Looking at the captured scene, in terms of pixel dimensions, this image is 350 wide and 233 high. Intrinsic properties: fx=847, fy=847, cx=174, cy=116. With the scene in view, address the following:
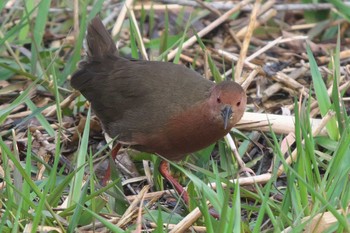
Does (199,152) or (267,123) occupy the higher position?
(267,123)

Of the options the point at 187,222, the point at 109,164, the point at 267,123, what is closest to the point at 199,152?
the point at 267,123

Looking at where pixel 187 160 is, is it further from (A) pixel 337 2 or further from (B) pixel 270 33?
(B) pixel 270 33

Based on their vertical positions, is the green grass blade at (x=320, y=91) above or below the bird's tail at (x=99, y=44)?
below

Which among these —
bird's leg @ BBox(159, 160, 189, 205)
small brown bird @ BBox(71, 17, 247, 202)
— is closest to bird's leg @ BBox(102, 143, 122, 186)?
small brown bird @ BBox(71, 17, 247, 202)

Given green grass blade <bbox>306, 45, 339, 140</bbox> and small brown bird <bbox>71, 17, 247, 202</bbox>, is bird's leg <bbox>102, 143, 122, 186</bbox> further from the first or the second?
green grass blade <bbox>306, 45, 339, 140</bbox>

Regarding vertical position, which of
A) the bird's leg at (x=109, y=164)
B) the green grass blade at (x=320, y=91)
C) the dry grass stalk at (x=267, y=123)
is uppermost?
the green grass blade at (x=320, y=91)

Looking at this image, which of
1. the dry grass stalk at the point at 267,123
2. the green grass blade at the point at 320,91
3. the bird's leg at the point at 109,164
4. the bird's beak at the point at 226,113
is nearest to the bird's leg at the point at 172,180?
the bird's leg at the point at 109,164

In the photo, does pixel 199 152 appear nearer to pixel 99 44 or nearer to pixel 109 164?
pixel 109 164

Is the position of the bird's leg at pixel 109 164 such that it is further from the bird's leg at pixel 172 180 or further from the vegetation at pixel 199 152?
the bird's leg at pixel 172 180
